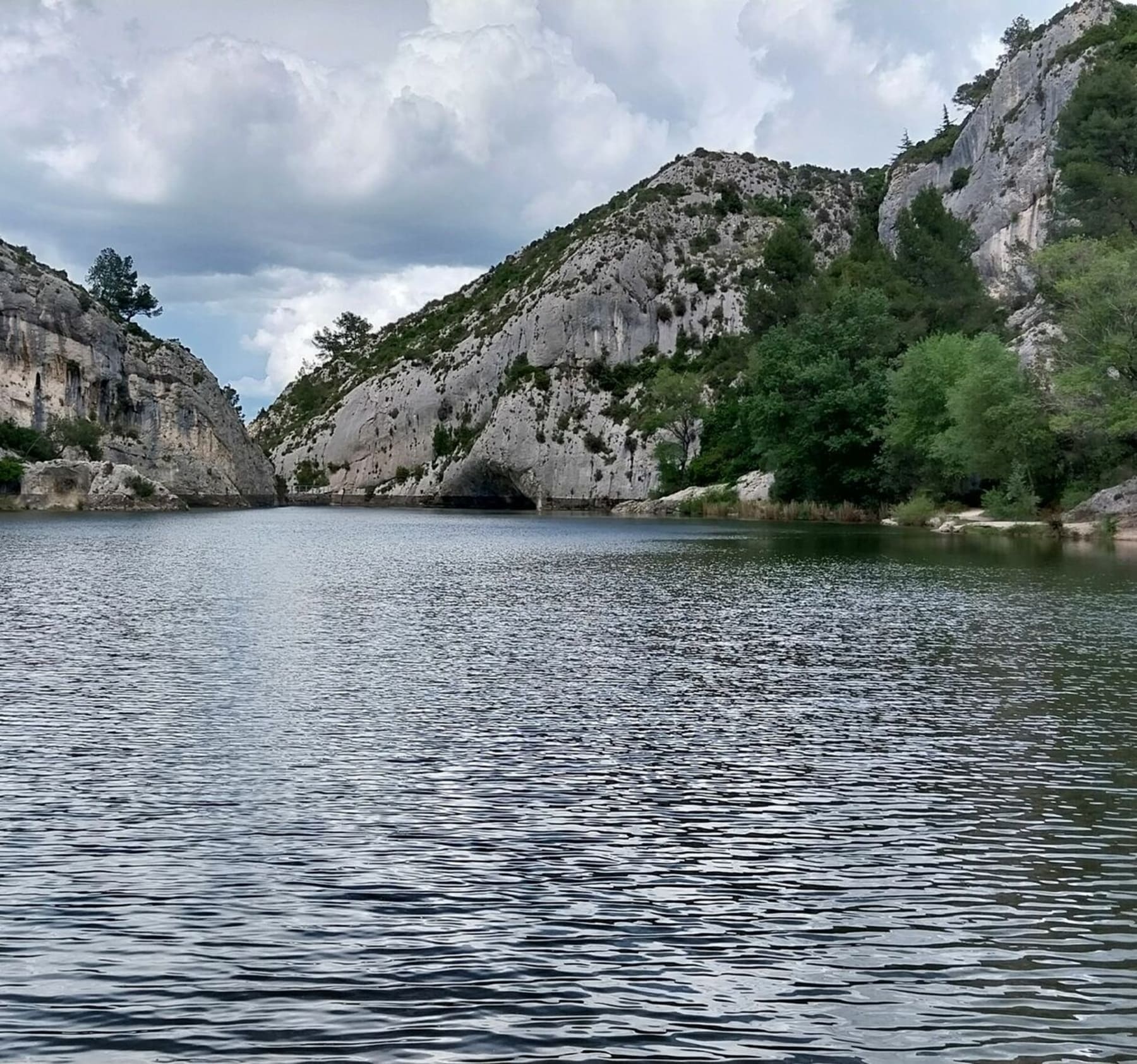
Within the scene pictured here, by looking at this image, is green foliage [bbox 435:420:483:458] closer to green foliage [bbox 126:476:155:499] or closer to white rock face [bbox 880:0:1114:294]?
green foliage [bbox 126:476:155:499]

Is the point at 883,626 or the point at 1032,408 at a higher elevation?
the point at 1032,408

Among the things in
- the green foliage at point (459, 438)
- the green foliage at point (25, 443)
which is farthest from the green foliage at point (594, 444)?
the green foliage at point (25, 443)

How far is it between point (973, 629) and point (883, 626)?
7.57 ft

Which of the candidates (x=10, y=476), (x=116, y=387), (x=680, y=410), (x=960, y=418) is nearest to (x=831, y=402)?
(x=960, y=418)

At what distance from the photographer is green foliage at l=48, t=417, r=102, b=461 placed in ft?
506

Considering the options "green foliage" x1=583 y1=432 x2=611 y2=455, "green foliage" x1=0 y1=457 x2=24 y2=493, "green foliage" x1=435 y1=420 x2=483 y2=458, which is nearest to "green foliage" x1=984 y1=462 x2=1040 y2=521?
"green foliage" x1=583 y1=432 x2=611 y2=455

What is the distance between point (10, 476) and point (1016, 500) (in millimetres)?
103582

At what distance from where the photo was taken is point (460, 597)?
141ft

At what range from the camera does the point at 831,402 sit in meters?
105

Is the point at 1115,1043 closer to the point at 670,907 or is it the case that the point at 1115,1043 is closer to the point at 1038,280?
the point at 670,907

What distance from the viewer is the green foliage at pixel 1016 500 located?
8162cm

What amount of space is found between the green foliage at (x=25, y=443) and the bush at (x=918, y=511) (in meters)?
98.1

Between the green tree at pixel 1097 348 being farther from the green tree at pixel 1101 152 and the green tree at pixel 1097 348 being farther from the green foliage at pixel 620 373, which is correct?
the green foliage at pixel 620 373

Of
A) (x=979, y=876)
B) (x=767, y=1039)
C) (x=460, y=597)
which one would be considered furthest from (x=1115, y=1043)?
(x=460, y=597)
